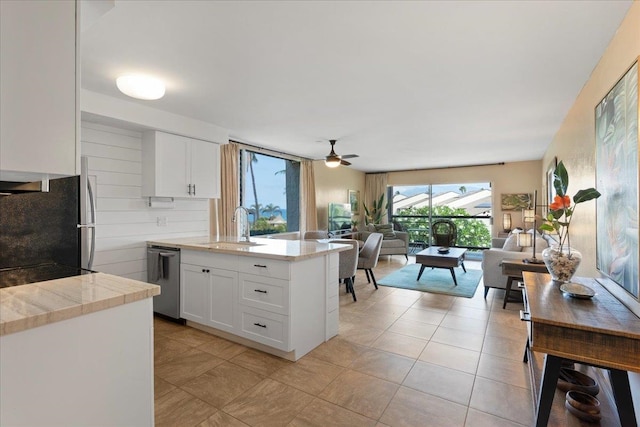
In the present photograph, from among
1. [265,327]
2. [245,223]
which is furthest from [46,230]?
[245,223]

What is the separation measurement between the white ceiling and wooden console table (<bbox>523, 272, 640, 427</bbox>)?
1.59 metres

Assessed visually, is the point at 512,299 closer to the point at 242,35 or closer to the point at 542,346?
the point at 542,346

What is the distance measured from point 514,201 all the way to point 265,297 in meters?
6.92

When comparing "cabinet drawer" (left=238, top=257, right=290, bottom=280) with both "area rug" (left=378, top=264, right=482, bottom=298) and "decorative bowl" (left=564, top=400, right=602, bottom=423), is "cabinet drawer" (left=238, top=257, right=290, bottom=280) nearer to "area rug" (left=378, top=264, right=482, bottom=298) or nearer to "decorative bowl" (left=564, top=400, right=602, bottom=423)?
"decorative bowl" (left=564, top=400, right=602, bottom=423)

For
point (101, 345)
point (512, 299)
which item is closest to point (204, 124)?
point (101, 345)

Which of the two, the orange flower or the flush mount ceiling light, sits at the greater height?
the flush mount ceiling light

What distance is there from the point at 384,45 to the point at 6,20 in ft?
6.08

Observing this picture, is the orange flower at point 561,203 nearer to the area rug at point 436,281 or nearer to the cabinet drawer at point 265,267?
the cabinet drawer at point 265,267

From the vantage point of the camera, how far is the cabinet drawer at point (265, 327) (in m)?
2.49

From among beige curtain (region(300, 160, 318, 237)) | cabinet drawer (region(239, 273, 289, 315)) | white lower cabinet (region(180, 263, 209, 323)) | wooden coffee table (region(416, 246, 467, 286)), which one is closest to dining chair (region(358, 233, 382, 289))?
wooden coffee table (region(416, 246, 467, 286))

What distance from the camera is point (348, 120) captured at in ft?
12.3

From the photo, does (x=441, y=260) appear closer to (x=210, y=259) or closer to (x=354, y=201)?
(x=210, y=259)

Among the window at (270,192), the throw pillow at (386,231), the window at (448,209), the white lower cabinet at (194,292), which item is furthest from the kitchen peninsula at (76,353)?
the window at (448,209)

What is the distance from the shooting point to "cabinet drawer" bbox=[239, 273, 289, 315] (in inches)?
98.2
